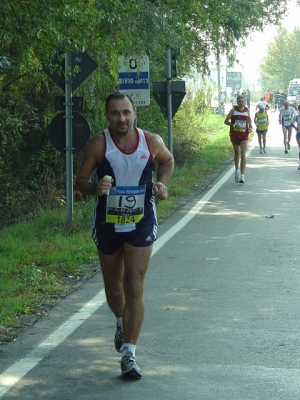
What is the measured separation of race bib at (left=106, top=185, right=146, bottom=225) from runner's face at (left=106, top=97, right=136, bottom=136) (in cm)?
37

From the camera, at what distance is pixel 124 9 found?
1113 cm

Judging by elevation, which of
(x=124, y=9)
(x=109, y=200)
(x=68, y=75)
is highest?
(x=124, y=9)

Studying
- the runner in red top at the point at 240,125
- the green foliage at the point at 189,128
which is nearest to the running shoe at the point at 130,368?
the runner in red top at the point at 240,125

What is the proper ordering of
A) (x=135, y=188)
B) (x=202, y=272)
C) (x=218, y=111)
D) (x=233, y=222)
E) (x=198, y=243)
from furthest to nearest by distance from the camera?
(x=218, y=111) → (x=233, y=222) → (x=198, y=243) → (x=202, y=272) → (x=135, y=188)

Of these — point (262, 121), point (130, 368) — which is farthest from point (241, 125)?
point (130, 368)

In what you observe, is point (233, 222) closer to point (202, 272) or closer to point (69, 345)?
point (202, 272)

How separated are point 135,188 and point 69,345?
59.0 inches

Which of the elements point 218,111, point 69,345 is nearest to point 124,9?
point 69,345

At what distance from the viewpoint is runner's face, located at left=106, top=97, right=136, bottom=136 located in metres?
6.04

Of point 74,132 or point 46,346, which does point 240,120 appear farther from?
point 46,346

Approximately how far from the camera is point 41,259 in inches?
421

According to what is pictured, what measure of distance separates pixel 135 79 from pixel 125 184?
10451 mm

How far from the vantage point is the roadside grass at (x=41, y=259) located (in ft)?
27.8

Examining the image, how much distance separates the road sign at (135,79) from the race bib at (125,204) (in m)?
8.72
